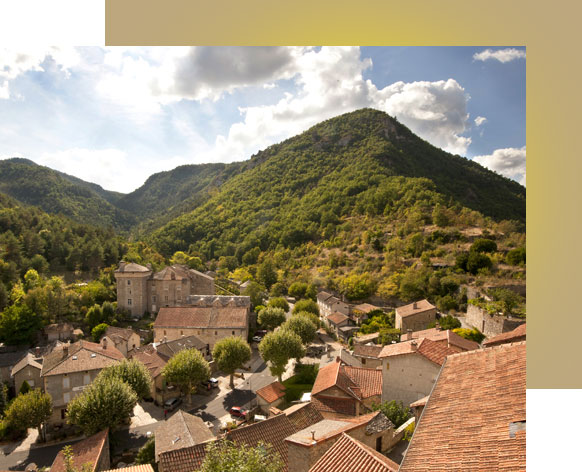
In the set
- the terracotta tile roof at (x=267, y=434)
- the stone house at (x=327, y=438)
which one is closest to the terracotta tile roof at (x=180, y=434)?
the terracotta tile roof at (x=267, y=434)

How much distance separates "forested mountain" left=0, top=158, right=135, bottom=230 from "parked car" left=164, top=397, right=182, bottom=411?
2626 centimetres

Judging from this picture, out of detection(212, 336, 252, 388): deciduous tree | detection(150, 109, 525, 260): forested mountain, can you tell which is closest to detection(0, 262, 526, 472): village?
detection(212, 336, 252, 388): deciduous tree

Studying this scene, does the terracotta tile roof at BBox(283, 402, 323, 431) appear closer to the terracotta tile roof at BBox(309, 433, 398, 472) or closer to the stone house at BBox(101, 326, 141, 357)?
the terracotta tile roof at BBox(309, 433, 398, 472)

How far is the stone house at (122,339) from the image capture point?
65.0 feet

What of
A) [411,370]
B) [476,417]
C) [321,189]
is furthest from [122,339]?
[321,189]

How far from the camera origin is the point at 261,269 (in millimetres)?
38344

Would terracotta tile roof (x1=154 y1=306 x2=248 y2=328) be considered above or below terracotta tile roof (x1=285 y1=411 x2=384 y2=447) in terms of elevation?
below

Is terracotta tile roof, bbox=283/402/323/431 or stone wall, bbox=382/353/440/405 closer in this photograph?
terracotta tile roof, bbox=283/402/323/431

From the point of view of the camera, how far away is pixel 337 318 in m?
25.4

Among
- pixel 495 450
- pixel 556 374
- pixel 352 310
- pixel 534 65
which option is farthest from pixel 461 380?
pixel 352 310

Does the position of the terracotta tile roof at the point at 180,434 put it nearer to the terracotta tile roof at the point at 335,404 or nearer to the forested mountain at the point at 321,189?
the terracotta tile roof at the point at 335,404

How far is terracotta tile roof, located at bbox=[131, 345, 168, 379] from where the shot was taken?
16.4 m

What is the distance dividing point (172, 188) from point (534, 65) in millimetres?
77370

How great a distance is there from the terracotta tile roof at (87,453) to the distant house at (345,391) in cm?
642
